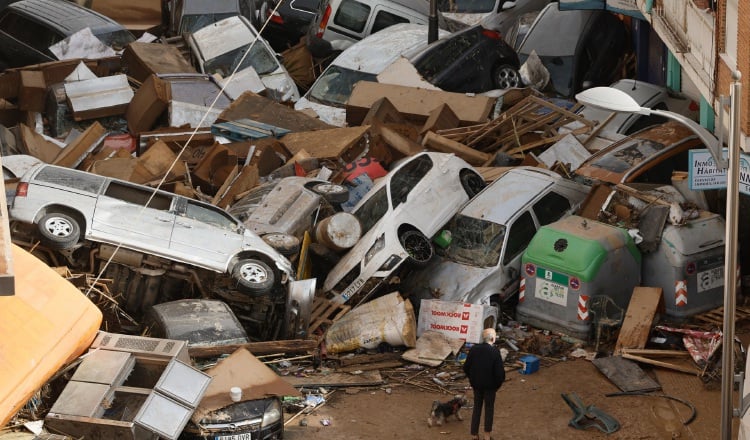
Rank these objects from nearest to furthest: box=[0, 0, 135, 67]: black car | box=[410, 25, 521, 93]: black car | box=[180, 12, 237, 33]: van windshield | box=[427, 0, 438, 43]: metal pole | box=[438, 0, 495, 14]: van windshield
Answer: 1. box=[410, 25, 521, 93]: black car
2. box=[427, 0, 438, 43]: metal pole
3. box=[0, 0, 135, 67]: black car
4. box=[180, 12, 237, 33]: van windshield
5. box=[438, 0, 495, 14]: van windshield

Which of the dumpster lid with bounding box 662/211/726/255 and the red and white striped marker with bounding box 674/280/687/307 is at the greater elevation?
the dumpster lid with bounding box 662/211/726/255

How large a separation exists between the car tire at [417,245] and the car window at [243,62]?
30.5 feet

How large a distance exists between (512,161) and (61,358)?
906 cm

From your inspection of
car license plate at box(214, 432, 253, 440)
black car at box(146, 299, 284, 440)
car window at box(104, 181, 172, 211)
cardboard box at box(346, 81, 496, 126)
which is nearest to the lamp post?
black car at box(146, 299, 284, 440)

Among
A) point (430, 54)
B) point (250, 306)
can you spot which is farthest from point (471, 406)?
point (430, 54)

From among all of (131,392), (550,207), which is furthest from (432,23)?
(131,392)

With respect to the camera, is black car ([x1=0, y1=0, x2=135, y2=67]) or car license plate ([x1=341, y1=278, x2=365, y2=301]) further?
black car ([x1=0, y1=0, x2=135, y2=67])

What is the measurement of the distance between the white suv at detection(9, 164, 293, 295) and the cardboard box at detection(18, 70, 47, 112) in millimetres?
6735

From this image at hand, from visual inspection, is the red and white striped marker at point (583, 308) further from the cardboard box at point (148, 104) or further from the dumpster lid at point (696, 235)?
the cardboard box at point (148, 104)

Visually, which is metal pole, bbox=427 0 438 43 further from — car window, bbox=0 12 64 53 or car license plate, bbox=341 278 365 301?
car license plate, bbox=341 278 365 301

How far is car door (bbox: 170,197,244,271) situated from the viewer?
16047 mm

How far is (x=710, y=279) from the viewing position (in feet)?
54.0

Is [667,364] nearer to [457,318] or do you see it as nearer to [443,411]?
[457,318]

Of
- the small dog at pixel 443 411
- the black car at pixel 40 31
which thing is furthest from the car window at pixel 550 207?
the black car at pixel 40 31
